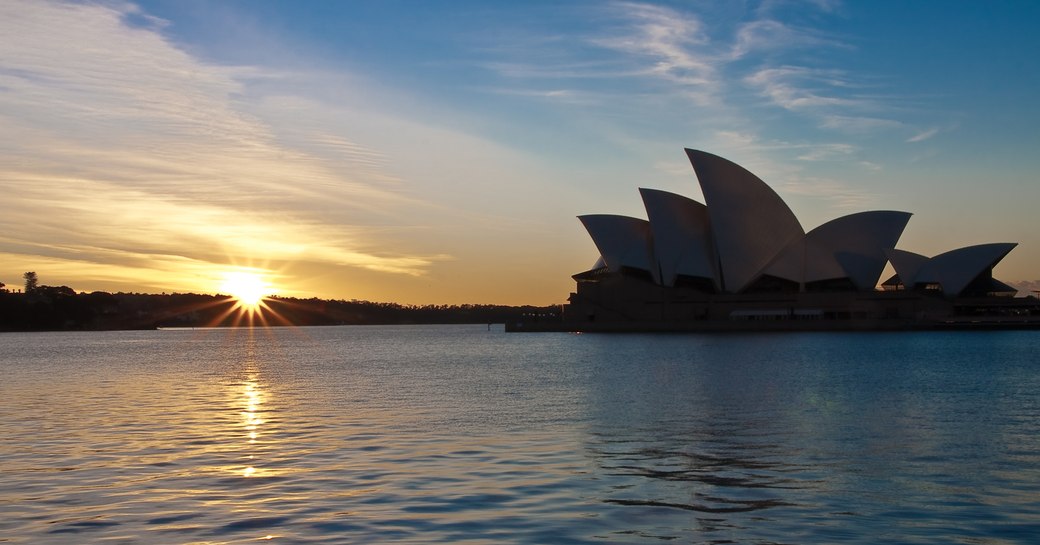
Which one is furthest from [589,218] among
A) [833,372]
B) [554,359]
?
[833,372]

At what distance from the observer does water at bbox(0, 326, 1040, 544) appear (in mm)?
8211

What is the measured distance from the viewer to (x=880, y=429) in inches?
599

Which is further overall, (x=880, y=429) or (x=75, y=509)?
(x=880, y=429)

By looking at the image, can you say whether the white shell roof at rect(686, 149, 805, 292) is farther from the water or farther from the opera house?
the water

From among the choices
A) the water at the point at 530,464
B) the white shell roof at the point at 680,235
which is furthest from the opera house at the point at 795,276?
the water at the point at 530,464

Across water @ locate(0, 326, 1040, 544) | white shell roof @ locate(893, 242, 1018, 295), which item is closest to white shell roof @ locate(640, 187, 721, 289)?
white shell roof @ locate(893, 242, 1018, 295)

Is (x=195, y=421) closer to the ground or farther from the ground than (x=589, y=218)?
closer to the ground

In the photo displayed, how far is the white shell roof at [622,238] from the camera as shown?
250 feet

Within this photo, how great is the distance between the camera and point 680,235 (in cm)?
7219

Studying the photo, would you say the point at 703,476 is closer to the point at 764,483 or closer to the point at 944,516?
the point at 764,483

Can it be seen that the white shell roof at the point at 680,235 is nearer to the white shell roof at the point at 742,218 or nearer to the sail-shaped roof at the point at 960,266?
the white shell roof at the point at 742,218

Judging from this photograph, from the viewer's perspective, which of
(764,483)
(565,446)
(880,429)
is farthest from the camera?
(880,429)

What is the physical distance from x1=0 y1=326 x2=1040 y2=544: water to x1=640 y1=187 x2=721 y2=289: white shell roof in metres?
45.3

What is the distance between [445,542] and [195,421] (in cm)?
1094
